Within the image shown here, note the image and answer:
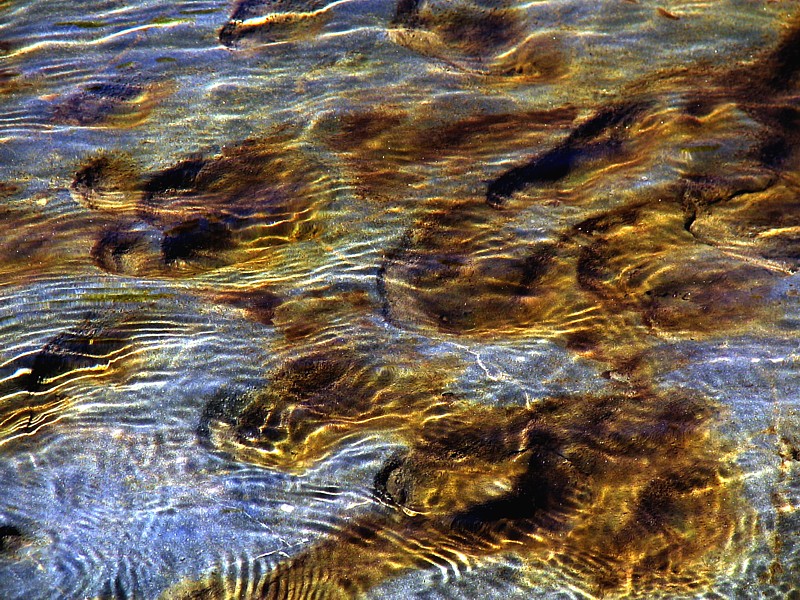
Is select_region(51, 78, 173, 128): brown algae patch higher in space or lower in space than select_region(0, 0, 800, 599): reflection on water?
higher

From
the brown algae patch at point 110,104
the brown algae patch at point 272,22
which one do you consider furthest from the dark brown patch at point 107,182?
the brown algae patch at point 272,22

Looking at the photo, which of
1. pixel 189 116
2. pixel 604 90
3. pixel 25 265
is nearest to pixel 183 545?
pixel 25 265

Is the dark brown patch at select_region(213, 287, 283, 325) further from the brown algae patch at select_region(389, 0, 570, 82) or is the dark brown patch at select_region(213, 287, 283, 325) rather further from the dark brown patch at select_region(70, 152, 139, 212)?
the brown algae patch at select_region(389, 0, 570, 82)

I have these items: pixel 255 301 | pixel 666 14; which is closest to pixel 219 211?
pixel 255 301

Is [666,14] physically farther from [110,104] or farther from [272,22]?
[110,104]

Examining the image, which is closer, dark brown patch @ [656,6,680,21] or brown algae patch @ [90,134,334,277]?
brown algae patch @ [90,134,334,277]

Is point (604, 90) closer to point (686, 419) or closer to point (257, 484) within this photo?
point (686, 419)

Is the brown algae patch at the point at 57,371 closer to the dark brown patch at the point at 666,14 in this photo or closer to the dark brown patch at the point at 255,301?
the dark brown patch at the point at 255,301

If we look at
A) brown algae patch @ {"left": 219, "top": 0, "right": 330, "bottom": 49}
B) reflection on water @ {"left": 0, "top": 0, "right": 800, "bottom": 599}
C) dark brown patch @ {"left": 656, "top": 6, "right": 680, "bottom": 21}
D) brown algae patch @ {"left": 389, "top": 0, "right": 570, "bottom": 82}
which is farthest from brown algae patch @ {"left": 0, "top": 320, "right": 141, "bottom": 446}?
dark brown patch @ {"left": 656, "top": 6, "right": 680, "bottom": 21}
